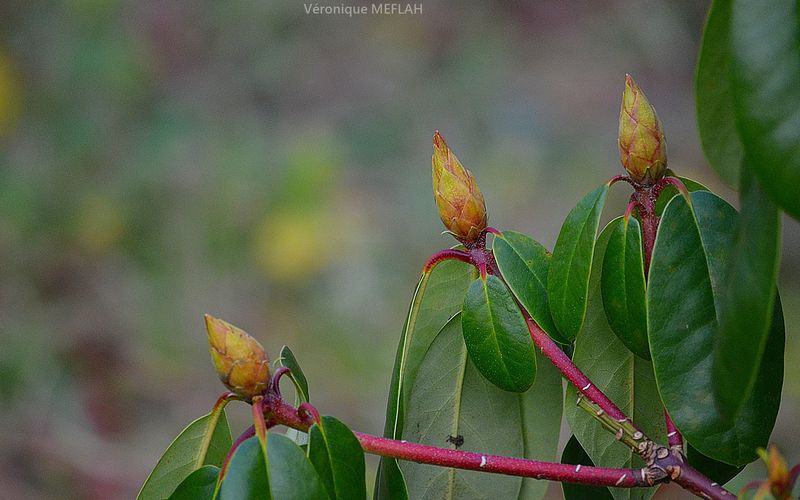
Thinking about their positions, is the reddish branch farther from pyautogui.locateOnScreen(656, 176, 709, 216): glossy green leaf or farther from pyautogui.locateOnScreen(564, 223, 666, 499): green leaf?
pyautogui.locateOnScreen(656, 176, 709, 216): glossy green leaf

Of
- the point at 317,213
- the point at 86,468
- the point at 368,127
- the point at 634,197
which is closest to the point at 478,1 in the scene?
the point at 368,127

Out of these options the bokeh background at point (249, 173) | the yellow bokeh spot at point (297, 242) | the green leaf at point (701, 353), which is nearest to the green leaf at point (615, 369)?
the green leaf at point (701, 353)

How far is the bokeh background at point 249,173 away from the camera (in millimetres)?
2592

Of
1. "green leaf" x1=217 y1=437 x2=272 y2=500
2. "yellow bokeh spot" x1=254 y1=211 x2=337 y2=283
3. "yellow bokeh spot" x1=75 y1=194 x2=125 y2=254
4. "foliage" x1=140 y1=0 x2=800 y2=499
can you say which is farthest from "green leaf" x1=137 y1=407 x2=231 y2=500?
"yellow bokeh spot" x1=75 y1=194 x2=125 y2=254

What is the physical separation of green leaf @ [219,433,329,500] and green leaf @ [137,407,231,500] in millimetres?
109

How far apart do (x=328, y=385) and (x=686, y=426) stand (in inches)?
76.0

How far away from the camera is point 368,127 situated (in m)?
2.87

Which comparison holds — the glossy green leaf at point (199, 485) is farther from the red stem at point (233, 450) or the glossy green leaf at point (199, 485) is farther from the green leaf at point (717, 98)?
the green leaf at point (717, 98)

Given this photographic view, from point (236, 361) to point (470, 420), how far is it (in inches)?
9.8

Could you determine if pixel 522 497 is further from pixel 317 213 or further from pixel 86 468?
pixel 86 468

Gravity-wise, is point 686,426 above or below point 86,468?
below

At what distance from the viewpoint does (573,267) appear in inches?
26.2

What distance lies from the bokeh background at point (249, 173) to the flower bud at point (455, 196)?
1.77m

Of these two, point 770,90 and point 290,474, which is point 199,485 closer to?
point 290,474
